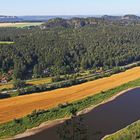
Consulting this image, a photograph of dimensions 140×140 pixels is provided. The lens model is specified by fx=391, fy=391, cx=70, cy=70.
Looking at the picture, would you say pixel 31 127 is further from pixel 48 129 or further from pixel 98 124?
pixel 98 124

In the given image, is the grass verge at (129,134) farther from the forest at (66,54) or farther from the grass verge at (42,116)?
the forest at (66,54)

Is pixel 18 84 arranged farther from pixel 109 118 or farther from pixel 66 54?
pixel 66 54

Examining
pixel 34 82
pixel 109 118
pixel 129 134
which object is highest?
pixel 129 134

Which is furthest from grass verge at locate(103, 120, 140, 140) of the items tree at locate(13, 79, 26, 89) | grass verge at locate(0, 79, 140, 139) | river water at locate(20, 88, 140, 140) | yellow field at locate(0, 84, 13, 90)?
yellow field at locate(0, 84, 13, 90)

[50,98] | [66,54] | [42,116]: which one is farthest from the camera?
[66,54]

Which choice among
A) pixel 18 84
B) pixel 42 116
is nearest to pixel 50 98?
pixel 18 84

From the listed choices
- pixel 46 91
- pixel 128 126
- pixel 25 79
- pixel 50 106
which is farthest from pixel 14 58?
pixel 128 126

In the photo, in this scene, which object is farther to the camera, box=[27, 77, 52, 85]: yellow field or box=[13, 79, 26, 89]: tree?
box=[27, 77, 52, 85]: yellow field

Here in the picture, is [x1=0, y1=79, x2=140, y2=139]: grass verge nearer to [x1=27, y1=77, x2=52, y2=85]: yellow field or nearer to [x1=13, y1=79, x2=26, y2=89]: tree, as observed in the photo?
[x1=27, y1=77, x2=52, y2=85]: yellow field

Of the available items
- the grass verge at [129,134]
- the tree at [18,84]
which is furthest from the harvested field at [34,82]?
the grass verge at [129,134]
